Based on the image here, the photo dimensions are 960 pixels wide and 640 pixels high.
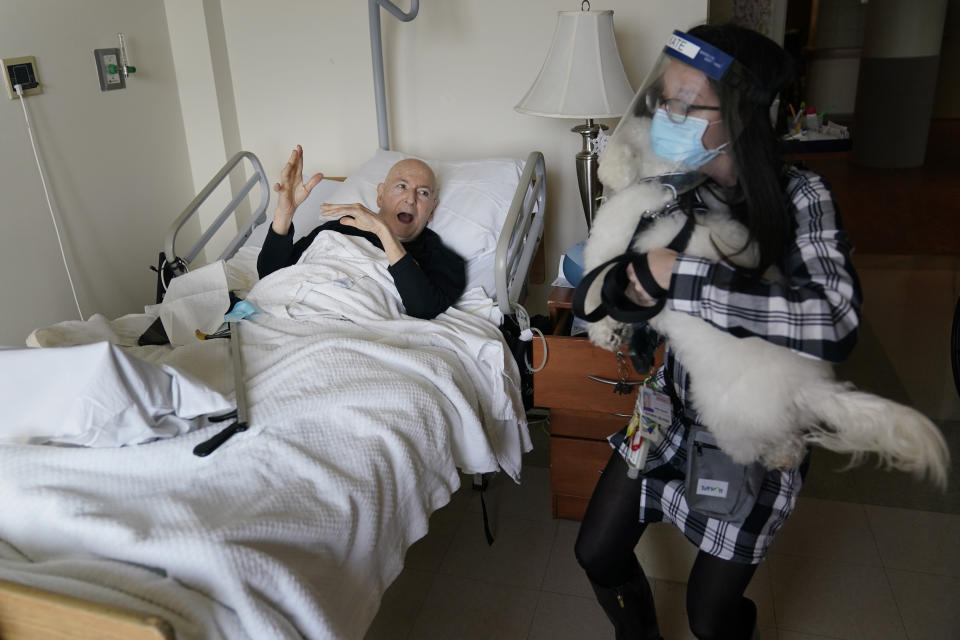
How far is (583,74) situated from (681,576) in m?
1.45

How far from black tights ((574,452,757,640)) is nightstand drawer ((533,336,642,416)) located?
43 centimetres

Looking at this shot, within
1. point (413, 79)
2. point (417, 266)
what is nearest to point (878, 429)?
point (417, 266)

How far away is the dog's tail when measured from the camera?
1147 mm

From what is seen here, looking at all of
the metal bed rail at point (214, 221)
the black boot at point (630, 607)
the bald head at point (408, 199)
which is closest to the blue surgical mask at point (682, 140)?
the black boot at point (630, 607)

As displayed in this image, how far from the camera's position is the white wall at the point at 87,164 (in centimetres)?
240

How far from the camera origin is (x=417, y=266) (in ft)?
6.86

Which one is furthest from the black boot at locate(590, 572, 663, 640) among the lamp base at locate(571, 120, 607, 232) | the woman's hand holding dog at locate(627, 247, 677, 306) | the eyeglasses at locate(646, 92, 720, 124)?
the lamp base at locate(571, 120, 607, 232)

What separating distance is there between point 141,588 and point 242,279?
1.44 meters

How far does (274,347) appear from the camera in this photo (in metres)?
1.91

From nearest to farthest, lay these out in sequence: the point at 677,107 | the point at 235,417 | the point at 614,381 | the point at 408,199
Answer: the point at 677,107 → the point at 235,417 → the point at 614,381 → the point at 408,199

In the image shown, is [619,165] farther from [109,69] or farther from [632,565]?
[109,69]

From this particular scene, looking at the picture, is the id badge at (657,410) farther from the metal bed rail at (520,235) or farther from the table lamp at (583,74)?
the table lamp at (583,74)

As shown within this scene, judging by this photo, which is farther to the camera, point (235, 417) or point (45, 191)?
point (45, 191)

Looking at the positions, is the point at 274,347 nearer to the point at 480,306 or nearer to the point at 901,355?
the point at 480,306
